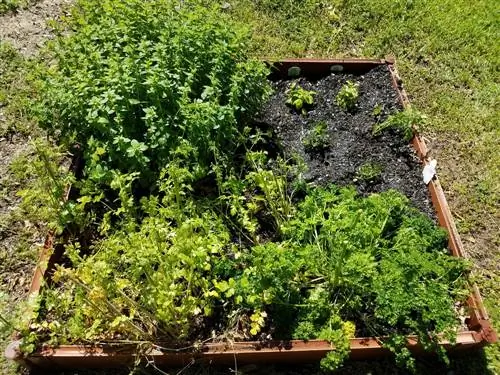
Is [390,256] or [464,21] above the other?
[464,21]

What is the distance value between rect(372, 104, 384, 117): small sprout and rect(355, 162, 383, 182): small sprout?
1.75ft

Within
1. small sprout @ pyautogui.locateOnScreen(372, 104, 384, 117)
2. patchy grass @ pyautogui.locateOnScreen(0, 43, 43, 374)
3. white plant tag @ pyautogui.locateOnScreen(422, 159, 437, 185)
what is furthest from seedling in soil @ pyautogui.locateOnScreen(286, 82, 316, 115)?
patchy grass @ pyautogui.locateOnScreen(0, 43, 43, 374)

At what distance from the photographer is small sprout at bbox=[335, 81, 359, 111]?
418cm

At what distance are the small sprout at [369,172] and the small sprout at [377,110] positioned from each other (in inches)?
21.0

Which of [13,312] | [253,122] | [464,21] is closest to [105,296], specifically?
[13,312]

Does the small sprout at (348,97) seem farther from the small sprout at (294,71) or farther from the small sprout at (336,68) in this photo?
the small sprout at (294,71)

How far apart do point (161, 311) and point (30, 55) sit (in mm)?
3197

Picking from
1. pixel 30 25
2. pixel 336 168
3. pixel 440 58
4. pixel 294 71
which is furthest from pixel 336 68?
pixel 30 25

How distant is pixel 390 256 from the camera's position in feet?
9.86

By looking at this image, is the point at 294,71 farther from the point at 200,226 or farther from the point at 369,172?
the point at 200,226

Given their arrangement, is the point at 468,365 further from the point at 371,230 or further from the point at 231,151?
the point at 231,151

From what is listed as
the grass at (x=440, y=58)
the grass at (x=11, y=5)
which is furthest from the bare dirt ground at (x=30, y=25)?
the grass at (x=440, y=58)

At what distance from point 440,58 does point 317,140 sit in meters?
1.96

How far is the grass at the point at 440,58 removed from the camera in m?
4.07
